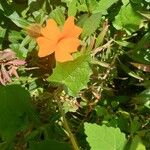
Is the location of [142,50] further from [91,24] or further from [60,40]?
[60,40]

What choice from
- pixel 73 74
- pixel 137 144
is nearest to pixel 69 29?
pixel 73 74

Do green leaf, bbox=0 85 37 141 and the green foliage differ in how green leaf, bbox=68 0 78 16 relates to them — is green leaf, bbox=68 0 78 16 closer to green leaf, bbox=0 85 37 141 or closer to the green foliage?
green leaf, bbox=0 85 37 141

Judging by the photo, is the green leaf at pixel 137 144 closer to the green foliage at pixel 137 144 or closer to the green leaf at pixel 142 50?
the green foliage at pixel 137 144

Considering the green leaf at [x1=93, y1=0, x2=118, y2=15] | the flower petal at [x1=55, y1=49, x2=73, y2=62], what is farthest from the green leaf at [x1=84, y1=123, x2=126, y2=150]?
the green leaf at [x1=93, y1=0, x2=118, y2=15]

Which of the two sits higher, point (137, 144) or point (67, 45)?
point (67, 45)

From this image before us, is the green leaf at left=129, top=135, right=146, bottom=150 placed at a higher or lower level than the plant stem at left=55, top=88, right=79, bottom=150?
lower

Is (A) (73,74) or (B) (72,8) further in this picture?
(B) (72,8)
